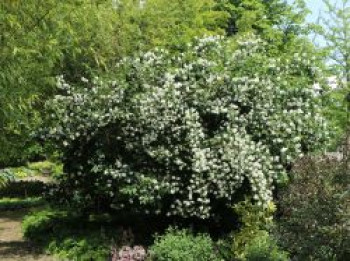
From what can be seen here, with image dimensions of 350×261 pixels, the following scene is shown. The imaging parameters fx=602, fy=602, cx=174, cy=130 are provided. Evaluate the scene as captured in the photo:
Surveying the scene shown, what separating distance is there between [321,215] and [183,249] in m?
3.18

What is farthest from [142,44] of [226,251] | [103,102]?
[226,251]

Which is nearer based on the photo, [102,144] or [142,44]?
[102,144]

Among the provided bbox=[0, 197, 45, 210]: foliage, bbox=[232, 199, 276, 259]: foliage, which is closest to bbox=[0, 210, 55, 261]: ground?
bbox=[0, 197, 45, 210]: foliage

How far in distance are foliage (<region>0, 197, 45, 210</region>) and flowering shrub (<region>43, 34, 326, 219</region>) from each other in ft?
18.8

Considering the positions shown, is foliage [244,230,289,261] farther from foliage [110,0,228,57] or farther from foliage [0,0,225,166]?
foliage [110,0,228,57]

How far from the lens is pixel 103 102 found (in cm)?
1196

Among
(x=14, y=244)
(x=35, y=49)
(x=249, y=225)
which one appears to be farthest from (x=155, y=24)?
(x=249, y=225)

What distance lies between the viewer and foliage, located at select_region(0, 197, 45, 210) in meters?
18.5

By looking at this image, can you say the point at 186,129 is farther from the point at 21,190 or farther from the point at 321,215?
the point at 21,190

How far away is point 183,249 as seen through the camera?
34.4 ft

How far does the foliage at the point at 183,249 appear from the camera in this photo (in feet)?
33.6

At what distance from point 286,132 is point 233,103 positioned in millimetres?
1229

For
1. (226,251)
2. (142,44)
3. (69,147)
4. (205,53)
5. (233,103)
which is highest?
(142,44)

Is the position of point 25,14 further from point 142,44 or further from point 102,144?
point 142,44
